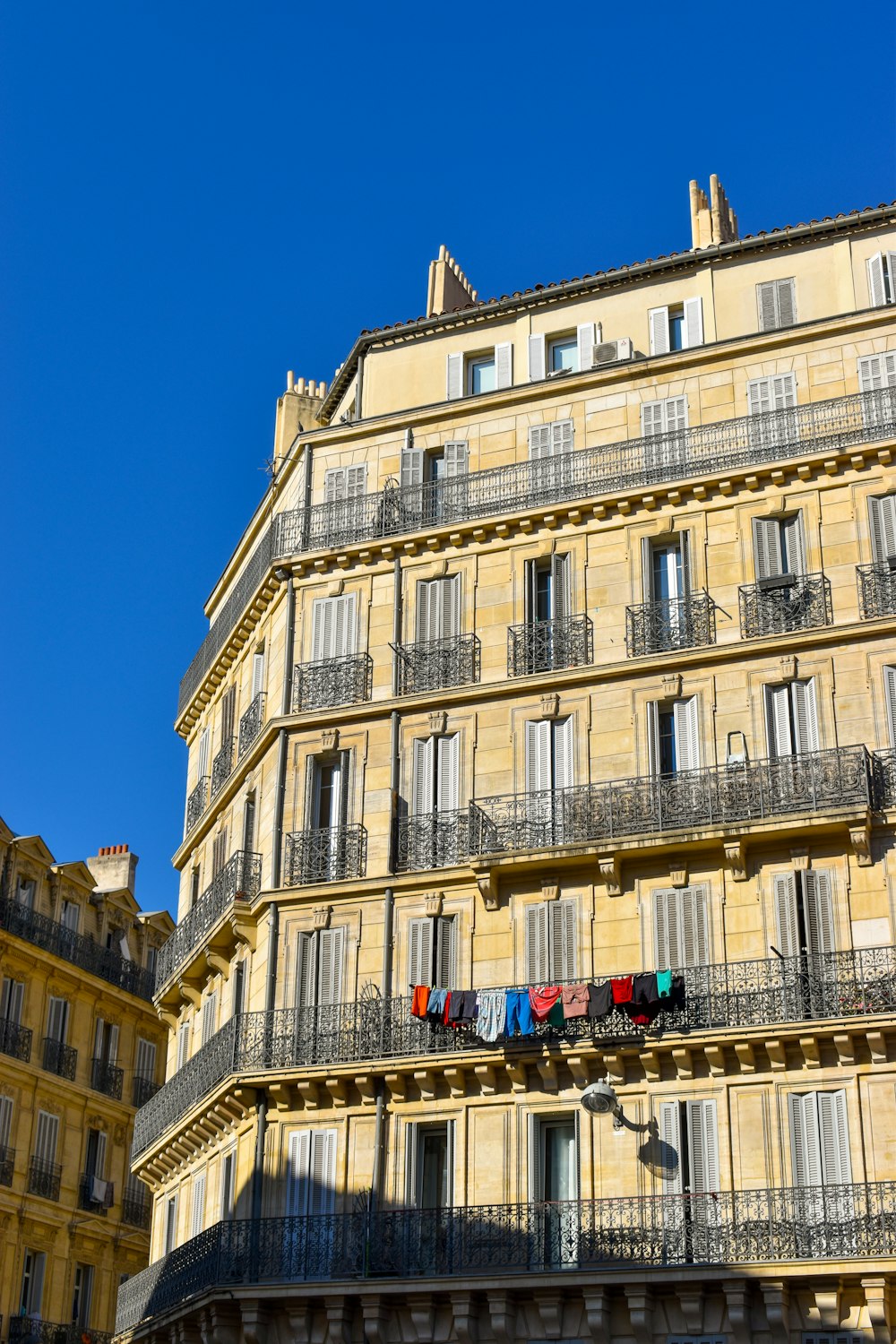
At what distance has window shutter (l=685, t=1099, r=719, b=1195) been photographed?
2925 centimetres

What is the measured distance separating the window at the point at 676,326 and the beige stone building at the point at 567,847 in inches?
3.4

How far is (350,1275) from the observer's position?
30.6 meters

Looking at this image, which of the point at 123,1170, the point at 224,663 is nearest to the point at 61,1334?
the point at 123,1170

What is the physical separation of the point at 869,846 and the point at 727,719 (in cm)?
344

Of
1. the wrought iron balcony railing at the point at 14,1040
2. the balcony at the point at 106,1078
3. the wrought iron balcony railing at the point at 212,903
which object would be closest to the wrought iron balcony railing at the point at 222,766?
the wrought iron balcony railing at the point at 212,903

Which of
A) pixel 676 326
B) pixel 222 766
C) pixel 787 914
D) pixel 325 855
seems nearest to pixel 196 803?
pixel 222 766

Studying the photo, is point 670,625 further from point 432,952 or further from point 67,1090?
point 67,1090

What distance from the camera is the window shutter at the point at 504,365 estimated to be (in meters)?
38.4

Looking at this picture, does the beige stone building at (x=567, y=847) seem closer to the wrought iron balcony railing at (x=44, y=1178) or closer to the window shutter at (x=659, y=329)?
the window shutter at (x=659, y=329)

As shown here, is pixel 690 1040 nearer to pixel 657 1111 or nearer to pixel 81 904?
pixel 657 1111

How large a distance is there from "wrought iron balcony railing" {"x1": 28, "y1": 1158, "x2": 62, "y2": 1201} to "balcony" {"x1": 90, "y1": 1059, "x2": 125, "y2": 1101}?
311 cm

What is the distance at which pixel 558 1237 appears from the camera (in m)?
29.5

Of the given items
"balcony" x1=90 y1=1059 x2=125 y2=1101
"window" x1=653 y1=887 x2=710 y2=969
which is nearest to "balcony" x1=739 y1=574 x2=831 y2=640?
"window" x1=653 y1=887 x2=710 y2=969

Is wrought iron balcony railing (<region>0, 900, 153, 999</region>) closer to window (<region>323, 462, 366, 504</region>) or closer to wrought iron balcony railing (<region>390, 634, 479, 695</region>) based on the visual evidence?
window (<region>323, 462, 366, 504</region>)
